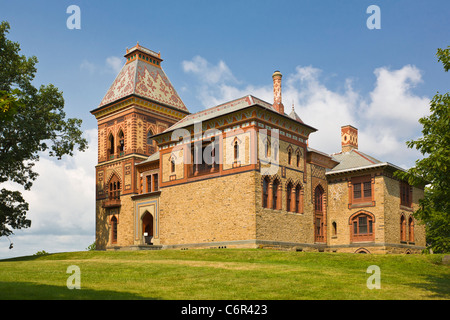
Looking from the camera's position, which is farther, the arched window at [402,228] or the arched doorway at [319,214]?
the arched window at [402,228]

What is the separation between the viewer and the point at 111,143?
A: 4950 centimetres

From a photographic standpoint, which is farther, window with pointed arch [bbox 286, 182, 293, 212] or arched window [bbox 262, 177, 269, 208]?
window with pointed arch [bbox 286, 182, 293, 212]

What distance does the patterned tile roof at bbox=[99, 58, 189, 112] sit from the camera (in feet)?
158

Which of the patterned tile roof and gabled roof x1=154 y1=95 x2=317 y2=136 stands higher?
the patterned tile roof

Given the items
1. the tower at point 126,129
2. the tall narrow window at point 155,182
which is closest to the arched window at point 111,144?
the tower at point 126,129

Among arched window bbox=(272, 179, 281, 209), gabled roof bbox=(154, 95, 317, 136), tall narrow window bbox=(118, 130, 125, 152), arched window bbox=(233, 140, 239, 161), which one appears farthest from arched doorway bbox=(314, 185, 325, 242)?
tall narrow window bbox=(118, 130, 125, 152)

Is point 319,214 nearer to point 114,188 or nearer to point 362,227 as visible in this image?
point 362,227

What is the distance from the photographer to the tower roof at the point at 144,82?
158 ft

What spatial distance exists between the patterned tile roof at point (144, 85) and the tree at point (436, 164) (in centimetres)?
3534

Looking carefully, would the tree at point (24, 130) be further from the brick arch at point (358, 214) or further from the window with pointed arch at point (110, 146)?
the brick arch at point (358, 214)

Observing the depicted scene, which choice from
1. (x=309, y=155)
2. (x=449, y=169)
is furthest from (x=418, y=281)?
(x=309, y=155)

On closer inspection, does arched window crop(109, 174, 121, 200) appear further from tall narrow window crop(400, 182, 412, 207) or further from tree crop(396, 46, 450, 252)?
tree crop(396, 46, 450, 252)

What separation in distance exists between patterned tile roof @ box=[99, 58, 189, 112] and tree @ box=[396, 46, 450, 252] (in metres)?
35.3

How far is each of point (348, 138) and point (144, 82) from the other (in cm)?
2231
